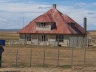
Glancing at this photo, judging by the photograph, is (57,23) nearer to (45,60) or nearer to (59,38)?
(59,38)

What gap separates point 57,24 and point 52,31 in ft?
6.29

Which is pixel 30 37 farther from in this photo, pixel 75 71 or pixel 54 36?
pixel 75 71

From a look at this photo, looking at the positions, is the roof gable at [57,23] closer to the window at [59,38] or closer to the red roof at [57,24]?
the red roof at [57,24]

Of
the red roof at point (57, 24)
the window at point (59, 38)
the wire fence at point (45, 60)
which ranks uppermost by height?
the red roof at point (57, 24)

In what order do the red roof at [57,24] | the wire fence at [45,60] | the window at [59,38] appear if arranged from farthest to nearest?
the window at [59,38] < the red roof at [57,24] < the wire fence at [45,60]

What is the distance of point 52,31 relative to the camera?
55.5 meters

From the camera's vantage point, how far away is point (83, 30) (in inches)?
2340

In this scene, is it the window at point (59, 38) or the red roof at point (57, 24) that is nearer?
the red roof at point (57, 24)

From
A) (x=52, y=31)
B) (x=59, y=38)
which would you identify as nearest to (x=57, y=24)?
(x=52, y=31)

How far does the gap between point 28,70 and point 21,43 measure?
121ft

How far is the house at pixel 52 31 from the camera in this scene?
180 ft

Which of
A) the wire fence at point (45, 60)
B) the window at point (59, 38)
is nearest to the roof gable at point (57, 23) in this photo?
the window at point (59, 38)

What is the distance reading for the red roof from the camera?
5506 cm

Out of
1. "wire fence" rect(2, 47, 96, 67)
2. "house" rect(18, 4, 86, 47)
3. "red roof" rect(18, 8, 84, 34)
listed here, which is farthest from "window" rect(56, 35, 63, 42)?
"wire fence" rect(2, 47, 96, 67)
